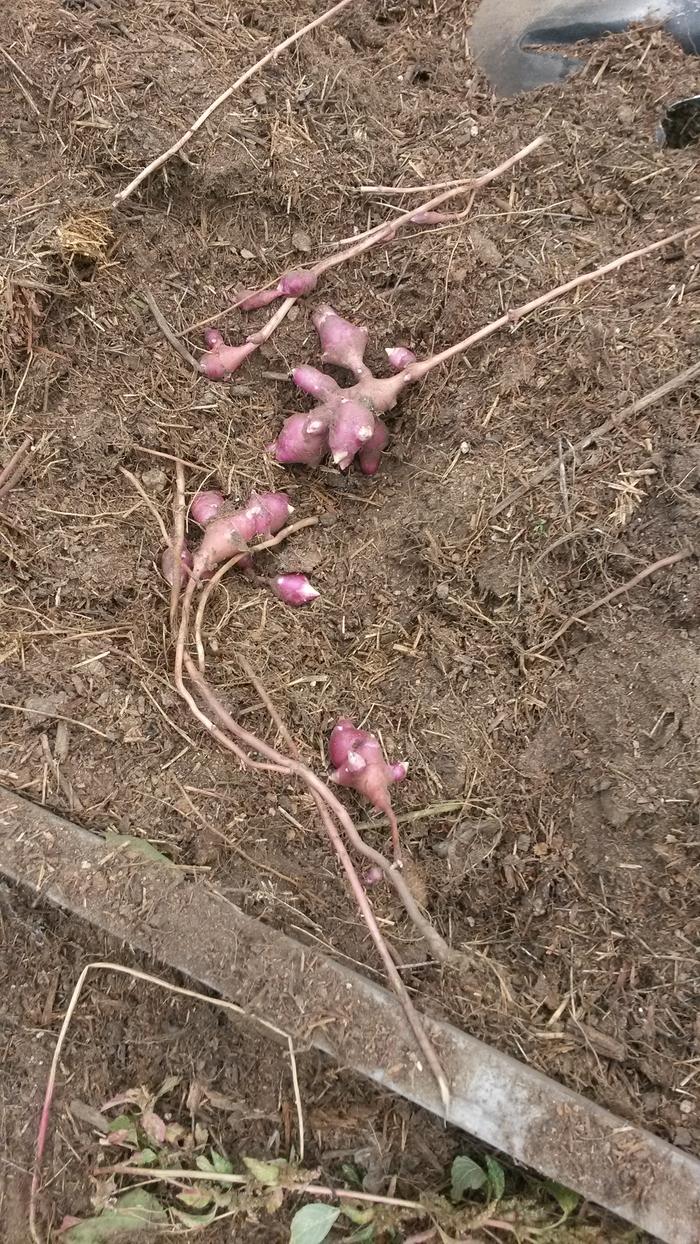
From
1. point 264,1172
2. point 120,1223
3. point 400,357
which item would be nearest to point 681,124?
point 400,357

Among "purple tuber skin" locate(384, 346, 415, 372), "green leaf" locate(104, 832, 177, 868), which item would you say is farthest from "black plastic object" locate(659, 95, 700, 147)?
"green leaf" locate(104, 832, 177, 868)

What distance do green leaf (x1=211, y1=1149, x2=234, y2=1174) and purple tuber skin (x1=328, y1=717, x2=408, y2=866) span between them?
61 cm

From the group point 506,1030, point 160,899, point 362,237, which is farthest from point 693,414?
point 160,899

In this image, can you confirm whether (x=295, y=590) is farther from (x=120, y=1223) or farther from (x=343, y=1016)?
(x=120, y=1223)

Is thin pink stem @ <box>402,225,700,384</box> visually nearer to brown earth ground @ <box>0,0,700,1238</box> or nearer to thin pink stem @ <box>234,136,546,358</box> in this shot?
brown earth ground @ <box>0,0,700,1238</box>

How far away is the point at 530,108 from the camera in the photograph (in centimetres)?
206

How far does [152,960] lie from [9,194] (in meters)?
1.80

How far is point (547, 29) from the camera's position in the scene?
212 centimetres

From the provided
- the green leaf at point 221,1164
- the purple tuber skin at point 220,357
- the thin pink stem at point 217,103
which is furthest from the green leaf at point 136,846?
the thin pink stem at point 217,103

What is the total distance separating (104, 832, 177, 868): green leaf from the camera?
148cm

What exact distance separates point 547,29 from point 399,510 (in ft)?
4.84

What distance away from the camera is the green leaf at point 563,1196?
1.29 m

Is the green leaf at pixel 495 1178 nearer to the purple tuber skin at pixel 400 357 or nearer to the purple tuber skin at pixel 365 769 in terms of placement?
the purple tuber skin at pixel 365 769

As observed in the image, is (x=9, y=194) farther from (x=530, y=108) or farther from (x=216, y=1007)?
(x=216, y=1007)
